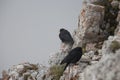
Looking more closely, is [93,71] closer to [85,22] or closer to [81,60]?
[81,60]

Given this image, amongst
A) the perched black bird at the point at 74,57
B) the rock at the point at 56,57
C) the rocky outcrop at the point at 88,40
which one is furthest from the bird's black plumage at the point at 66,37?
the perched black bird at the point at 74,57

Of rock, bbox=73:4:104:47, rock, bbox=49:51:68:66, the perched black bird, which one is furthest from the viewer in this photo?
rock, bbox=49:51:68:66

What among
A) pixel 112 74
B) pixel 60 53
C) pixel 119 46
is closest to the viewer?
pixel 112 74

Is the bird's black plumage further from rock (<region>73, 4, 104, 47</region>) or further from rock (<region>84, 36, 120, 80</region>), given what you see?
rock (<region>84, 36, 120, 80</region>)

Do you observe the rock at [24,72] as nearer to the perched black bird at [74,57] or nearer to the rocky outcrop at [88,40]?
the rocky outcrop at [88,40]

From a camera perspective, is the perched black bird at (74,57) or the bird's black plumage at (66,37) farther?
the bird's black plumage at (66,37)

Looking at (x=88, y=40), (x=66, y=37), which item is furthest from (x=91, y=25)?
(x=66, y=37)

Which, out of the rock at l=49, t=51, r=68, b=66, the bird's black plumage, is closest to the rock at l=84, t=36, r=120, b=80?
the rock at l=49, t=51, r=68, b=66

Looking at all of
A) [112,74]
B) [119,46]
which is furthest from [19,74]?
[112,74]

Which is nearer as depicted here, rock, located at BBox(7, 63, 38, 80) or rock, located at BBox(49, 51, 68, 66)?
rock, located at BBox(49, 51, 68, 66)

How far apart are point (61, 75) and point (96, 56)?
2889 mm

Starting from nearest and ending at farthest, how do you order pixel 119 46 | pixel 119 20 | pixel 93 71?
pixel 93 71 → pixel 119 46 → pixel 119 20

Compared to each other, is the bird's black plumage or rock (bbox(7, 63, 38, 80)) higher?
the bird's black plumage

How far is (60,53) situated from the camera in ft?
110
